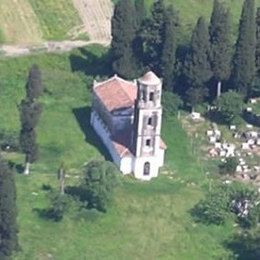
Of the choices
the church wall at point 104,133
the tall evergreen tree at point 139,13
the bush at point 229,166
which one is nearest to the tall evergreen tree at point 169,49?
the tall evergreen tree at point 139,13

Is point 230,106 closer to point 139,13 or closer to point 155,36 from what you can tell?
point 155,36

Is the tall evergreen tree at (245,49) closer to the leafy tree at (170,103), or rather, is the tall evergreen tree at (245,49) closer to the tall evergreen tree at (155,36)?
the leafy tree at (170,103)

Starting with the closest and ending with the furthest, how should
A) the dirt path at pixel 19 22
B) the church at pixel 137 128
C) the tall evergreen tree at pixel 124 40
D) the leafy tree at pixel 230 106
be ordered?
the church at pixel 137 128 → the leafy tree at pixel 230 106 → the tall evergreen tree at pixel 124 40 → the dirt path at pixel 19 22

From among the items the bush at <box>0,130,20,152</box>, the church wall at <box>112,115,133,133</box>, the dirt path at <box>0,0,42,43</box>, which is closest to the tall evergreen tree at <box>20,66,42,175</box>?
the bush at <box>0,130,20,152</box>

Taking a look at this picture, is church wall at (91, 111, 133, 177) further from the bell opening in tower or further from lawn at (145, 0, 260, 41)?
lawn at (145, 0, 260, 41)

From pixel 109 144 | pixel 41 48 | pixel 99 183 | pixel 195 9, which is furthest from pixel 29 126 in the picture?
pixel 195 9

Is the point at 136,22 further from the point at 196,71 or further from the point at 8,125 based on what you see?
the point at 8,125

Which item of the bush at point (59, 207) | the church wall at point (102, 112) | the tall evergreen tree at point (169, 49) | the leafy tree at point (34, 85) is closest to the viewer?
the bush at point (59, 207)
